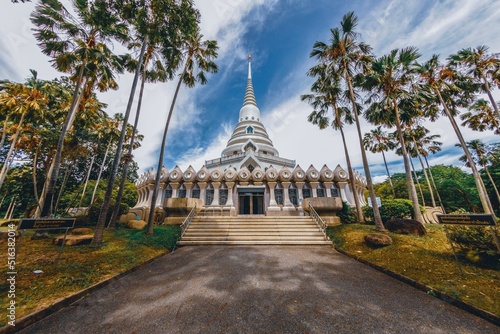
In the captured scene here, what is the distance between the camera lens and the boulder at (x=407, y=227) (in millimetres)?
8820

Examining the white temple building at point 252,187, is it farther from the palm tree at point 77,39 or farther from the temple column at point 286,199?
the palm tree at point 77,39

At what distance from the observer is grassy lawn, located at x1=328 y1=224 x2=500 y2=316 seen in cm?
413

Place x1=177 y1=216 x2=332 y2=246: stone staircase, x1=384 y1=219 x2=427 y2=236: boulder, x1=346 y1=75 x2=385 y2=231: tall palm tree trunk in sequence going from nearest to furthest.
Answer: x1=384 y1=219 x2=427 y2=236: boulder → x1=177 y1=216 x2=332 y2=246: stone staircase → x1=346 y1=75 x2=385 y2=231: tall palm tree trunk

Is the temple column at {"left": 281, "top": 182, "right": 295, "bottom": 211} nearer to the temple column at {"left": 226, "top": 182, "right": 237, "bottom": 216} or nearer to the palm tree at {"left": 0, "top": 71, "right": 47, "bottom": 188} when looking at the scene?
the temple column at {"left": 226, "top": 182, "right": 237, "bottom": 216}

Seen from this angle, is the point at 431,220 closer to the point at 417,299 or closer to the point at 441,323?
the point at 417,299

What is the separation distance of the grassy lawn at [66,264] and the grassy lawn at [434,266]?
9.05m

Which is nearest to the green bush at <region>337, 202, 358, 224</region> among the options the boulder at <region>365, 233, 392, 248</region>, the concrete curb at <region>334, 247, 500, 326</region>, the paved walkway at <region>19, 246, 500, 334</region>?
the boulder at <region>365, 233, 392, 248</region>

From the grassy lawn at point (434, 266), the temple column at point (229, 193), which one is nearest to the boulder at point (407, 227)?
the grassy lawn at point (434, 266)

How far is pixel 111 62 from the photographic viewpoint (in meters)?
11.1

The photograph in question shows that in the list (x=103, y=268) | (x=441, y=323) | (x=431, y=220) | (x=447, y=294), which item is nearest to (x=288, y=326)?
(x=441, y=323)

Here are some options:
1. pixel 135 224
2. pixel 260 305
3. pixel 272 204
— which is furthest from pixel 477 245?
pixel 135 224

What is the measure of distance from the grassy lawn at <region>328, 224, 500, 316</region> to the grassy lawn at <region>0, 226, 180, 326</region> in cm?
905

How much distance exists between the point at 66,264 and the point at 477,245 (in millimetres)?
13465

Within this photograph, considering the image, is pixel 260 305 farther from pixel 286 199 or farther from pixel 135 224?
pixel 286 199
